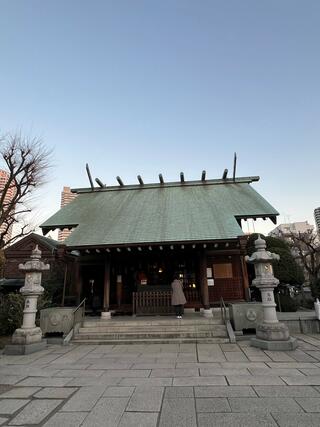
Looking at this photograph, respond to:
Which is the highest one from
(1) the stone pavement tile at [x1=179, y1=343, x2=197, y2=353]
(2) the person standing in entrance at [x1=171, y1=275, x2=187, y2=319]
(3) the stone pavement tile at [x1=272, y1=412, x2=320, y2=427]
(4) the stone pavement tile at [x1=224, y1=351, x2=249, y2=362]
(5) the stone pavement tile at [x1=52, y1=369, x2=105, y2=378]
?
(2) the person standing in entrance at [x1=171, y1=275, x2=187, y2=319]

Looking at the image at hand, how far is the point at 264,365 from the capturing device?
580 centimetres

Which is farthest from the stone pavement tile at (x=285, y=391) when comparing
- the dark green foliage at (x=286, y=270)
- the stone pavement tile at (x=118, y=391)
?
the dark green foliage at (x=286, y=270)

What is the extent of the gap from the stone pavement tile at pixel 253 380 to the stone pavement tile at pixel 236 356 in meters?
Result: 1.27

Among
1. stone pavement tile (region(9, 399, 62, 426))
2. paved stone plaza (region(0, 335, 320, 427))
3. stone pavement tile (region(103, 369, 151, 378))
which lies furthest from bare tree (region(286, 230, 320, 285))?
stone pavement tile (region(9, 399, 62, 426))

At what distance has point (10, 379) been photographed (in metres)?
5.43

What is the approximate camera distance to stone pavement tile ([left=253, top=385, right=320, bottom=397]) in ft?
13.5

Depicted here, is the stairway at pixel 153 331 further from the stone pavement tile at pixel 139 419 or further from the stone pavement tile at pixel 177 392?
the stone pavement tile at pixel 139 419

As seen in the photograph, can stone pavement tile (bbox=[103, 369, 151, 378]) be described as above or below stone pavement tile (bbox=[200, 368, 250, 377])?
below

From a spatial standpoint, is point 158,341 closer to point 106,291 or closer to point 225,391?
point 106,291

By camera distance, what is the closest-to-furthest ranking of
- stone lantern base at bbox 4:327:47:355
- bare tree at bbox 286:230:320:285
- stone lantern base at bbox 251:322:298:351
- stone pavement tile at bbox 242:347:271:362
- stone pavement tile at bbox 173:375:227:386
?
stone pavement tile at bbox 173:375:227:386 < stone pavement tile at bbox 242:347:271:362 < stone lantern base at bbox 251:322:298:351 < stone lantern base at bbox 4:327:47:355 < bare tree at bbox 286:230:320:285

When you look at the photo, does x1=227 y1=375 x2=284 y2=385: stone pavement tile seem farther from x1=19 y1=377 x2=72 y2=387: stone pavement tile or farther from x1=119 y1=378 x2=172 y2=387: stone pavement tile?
x1=19 y1=377 x2=72 y2=387: stone pavement tile

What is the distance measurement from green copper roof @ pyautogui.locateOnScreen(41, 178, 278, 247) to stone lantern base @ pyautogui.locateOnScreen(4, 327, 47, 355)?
12.4ft

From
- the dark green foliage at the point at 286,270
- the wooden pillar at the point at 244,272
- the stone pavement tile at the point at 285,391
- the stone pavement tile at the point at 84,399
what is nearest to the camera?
the stone pavement tile at the point at 84,399

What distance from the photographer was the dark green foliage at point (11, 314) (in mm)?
10258
